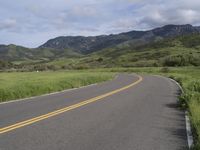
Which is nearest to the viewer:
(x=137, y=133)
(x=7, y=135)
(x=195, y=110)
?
(x=7, y=135)

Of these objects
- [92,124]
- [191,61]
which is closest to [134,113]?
[92,124]

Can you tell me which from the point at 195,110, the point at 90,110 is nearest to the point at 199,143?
the point at 195,110

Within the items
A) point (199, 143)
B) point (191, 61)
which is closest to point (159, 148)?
point (199, 143)

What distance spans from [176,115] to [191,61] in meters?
112

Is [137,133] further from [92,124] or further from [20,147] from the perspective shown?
[20,147]

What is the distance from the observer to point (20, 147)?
8.17 metres

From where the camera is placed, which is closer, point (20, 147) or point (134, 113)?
point (20, 147)

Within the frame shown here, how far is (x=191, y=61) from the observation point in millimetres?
123062

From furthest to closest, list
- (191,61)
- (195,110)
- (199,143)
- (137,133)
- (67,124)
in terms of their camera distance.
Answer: (191,61), (195,110), (67,124), (137,133), (199,143)

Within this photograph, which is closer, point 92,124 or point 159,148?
point 159,148

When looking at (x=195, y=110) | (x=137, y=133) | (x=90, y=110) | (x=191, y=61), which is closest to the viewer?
(x=137, y=133)

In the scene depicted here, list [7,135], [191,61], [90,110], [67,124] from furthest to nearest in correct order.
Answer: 1. [191,61]
2. [90,110]
3. [67,124]
4. [7,135]

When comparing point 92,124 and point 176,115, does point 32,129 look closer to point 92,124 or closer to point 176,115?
point 92,124

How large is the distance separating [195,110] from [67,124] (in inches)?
185
